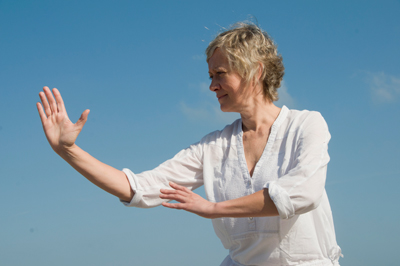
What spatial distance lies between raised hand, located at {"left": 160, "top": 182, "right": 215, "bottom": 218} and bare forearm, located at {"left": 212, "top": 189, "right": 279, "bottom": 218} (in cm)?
6

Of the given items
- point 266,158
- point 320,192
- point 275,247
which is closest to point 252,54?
point 266,158

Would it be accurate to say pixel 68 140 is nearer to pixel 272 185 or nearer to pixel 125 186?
pixel 125 186

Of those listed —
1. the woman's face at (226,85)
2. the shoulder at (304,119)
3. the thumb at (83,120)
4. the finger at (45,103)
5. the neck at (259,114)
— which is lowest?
the thumb at (83,120)

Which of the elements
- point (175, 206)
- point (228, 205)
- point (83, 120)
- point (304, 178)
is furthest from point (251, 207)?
point (83, 120)

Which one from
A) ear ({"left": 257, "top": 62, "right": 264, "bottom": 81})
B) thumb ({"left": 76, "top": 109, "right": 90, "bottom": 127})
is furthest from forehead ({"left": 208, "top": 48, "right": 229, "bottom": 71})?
thumb ({"left": 76, "top": 109, "right": 90, "bottom": 127})

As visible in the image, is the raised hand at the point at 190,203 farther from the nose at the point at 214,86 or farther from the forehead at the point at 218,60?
the forehead at the point at 218,60

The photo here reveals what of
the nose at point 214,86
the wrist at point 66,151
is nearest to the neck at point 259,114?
the nose at point 214,86

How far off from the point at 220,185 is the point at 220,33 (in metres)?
1.34

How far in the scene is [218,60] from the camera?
3.47 m

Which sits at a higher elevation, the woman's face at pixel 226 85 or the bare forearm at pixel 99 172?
the woman's face at pixel 226 85

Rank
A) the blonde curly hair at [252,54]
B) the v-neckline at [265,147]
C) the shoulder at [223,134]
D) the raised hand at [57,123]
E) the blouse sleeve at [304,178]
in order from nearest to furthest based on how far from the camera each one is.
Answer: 1. the blouse sleeve at [304,178]
2. the raised hand at [57,123]
3. the v-neckline at [265,147]
4. the blonde curly hair at [252,54]
5. the shoulder at [223,134]

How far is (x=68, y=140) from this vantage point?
2971 millimetres

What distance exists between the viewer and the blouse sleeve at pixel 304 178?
8.43 ft

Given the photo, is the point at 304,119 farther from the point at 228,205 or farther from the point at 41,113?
the point at 41,113
